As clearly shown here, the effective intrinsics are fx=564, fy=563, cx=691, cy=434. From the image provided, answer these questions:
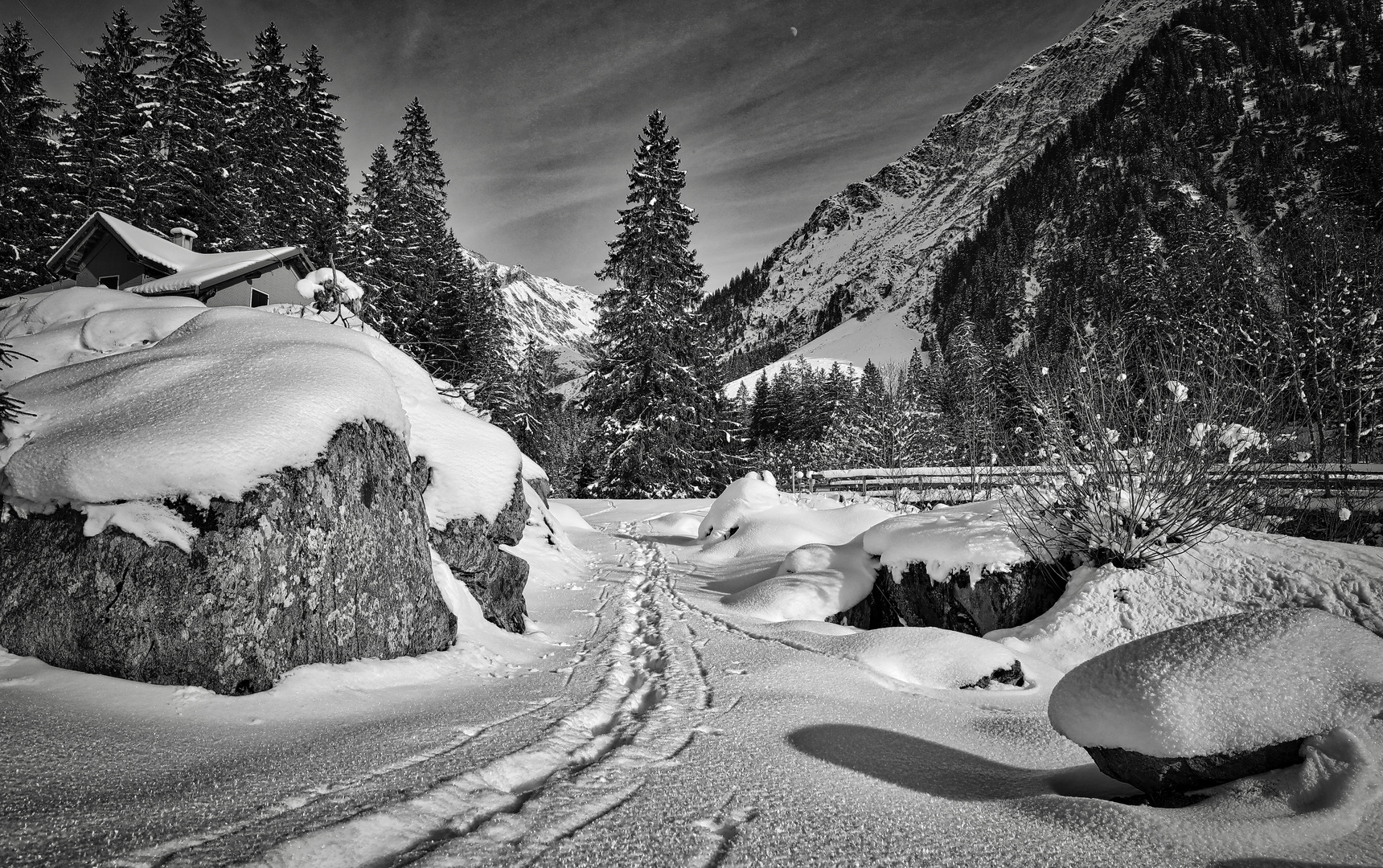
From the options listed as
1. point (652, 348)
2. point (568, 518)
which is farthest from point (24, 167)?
point (568, 518)

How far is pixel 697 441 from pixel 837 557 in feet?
52.7

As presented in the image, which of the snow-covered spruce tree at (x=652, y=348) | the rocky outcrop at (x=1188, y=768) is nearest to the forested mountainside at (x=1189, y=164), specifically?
the snow-covered spruce tree at (x=652, y=348)

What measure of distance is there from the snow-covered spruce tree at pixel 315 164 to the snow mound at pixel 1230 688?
105 feet

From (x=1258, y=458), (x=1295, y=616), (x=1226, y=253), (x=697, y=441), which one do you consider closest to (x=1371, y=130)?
(x=1226, y=253)

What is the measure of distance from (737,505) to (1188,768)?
10907 mm

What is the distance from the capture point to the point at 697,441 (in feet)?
78.3

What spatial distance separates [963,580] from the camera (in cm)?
644

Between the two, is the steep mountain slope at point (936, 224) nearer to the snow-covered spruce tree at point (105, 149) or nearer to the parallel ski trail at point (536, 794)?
the snow-covered spruce tree at point (105, 149)

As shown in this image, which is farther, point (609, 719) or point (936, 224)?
point (936, 224)

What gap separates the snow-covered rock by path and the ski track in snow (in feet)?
14.1

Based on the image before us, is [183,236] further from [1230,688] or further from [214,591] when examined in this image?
[1230,688]

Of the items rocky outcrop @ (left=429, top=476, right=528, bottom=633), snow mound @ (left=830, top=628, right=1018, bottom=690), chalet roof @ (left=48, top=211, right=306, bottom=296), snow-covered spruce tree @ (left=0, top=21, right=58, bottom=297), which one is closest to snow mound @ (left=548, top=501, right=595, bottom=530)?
rocky outcrop @ (left=429, top=476, right=528, bottom=633)

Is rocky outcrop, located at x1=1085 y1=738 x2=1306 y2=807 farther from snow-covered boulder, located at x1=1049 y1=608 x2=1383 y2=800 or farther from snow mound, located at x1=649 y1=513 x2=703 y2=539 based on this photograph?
snow mound, located at x1=649 y1=513 x2=703 y2=539

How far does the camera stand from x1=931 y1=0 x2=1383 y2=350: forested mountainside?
207 feet
